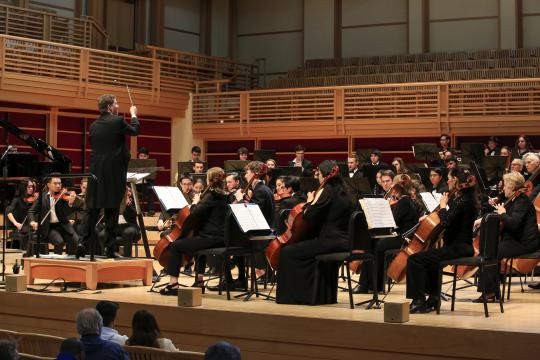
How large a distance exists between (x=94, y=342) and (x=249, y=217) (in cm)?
293

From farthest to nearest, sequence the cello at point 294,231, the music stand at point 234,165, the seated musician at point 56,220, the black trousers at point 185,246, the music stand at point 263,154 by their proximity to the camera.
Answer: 1. the music stand at point 263,154
2. the music stand at point 234,165
3. the seated musician at point 56,220
4. the black trousers at point 185,246
5. the cello at point 294,231

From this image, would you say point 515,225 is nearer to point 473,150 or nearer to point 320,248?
point 320,248

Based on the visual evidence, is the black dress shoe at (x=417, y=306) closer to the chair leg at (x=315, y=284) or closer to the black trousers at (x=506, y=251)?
the black trousers at (x=506, y=251)

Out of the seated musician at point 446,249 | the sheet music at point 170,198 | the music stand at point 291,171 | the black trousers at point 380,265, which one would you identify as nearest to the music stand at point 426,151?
the music stand at point 291,171

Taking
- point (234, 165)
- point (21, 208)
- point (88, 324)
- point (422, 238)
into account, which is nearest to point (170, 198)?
point (422, 238)

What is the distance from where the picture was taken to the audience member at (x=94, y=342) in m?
4.35

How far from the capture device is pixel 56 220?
10102 millimetres

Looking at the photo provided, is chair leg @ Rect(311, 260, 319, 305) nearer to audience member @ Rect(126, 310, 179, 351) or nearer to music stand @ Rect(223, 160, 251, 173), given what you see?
audience member @ Rect(126, 310, 179, 351)

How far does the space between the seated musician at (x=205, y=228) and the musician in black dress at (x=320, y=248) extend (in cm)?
84

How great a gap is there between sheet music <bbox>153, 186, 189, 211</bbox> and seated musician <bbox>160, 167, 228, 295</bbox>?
1.20 ft

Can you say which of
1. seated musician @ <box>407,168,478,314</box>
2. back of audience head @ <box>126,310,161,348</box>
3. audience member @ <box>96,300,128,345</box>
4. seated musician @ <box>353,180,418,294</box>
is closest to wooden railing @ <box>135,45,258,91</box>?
seated musician @ <box>353,180,418,294</box>

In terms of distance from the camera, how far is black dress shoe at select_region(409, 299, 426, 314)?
6434mm

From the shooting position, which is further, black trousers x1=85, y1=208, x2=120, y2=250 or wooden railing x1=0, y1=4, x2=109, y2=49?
wooden railing x1=0, y1=4, x2=109, y2=49

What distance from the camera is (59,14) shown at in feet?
57.6
